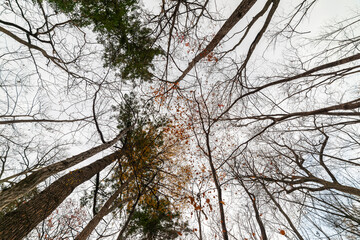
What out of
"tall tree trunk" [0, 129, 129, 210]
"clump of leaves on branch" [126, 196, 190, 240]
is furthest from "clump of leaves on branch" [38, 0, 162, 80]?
"clump of leaves on branch" [126, 196, 190, 240]

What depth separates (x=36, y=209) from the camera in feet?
8.91

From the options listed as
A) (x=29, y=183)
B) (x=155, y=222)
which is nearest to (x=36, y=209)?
(x=29, y=183)

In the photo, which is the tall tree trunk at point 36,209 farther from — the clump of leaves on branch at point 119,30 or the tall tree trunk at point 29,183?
the clump of leaves on branch at point 119,30

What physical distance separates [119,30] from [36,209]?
520 centimetres

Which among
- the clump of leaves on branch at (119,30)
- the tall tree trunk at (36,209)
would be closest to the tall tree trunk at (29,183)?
the tall tree trunk at (36,209)

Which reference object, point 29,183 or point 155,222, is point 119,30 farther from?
point 155,222

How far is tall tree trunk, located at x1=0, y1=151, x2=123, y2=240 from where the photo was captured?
90.4 inches

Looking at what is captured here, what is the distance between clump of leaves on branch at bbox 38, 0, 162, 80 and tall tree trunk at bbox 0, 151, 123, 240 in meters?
3.80

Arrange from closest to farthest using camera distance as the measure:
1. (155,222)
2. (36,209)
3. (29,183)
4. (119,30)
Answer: (29,183) < (36,209) < (119,30) < (155,222)

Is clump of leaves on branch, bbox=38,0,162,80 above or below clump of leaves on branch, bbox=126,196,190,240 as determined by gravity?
above

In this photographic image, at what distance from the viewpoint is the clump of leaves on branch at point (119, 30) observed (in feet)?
12.5

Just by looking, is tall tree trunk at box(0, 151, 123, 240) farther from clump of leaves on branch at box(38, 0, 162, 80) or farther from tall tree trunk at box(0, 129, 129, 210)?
clump of leaves on branch at box(38, 0, 162, 80)

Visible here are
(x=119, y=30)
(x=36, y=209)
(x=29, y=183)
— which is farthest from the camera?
(x=119, y=30)

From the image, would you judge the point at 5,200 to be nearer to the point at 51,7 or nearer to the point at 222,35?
the point at 51,7
